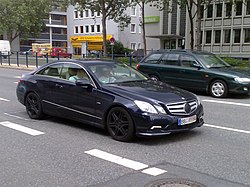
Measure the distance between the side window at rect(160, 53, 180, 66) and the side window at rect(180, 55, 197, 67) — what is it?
0.22 metres

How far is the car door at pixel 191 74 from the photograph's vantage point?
11.7 m

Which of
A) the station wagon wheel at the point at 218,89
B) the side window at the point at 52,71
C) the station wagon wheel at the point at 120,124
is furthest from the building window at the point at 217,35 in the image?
the station wagon wheel at the point at 120,124

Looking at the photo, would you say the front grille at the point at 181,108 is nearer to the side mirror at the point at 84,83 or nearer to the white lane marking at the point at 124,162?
the white lane marking at the point at 124,162

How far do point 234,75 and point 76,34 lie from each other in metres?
58.6

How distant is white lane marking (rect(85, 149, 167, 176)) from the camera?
14.6ft

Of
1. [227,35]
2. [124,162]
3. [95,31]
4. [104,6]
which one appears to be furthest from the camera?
[95,31]

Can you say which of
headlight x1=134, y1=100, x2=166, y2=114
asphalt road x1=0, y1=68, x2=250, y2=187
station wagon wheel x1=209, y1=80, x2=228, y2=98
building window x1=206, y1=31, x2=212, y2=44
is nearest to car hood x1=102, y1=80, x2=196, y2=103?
headlight x1=134, y1=100, x2=166, y2=114

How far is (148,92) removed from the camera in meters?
5.98

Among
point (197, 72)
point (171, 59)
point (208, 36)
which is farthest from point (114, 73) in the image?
point (208, 36)

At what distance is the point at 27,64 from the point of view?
2809cm

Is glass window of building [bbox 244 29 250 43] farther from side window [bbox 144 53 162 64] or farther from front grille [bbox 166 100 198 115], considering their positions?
front grille [bbox 166 100 198 115]

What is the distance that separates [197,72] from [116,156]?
→ 7.40 meters

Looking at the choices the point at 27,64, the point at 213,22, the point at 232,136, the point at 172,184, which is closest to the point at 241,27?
the point at 213,22

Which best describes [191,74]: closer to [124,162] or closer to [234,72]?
[234,72]
